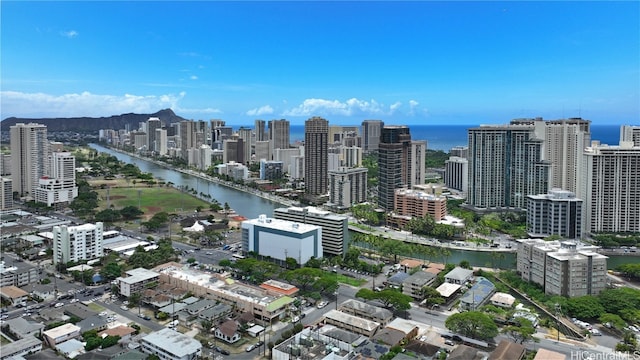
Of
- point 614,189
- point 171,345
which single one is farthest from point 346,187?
point 171,345

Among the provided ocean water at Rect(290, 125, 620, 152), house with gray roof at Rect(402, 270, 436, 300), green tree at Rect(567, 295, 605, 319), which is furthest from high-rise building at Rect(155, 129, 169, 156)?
green tree at Rect(567, 295, 605, 319)

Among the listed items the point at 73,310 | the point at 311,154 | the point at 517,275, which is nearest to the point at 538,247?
the point at 517,275

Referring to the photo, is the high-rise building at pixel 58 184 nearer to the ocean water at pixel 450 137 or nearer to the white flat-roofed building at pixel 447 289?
the white flat-roofed building at pixel 447 289

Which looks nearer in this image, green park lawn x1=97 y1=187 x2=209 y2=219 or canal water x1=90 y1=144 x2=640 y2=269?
canal water x1=90 y1=144 x2=640 y2=269

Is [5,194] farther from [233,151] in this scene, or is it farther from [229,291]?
[233,151]

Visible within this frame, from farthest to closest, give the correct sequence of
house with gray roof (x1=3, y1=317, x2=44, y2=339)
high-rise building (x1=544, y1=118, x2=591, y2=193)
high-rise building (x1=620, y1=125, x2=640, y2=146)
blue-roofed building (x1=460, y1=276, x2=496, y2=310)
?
high-rise building (x1=620, y1=125, x2=640, y2=146) < high-rise building (x1=544, y1=118, x2=591, y2=193) < blue-roofed building (x1=460, y1=276, x2=496, y2=310) < house with gray roof (x1=3, y1=317, x2=44, y2=339)

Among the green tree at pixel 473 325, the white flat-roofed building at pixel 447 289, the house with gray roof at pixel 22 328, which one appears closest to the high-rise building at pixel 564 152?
the white flat-roofed building at pixel 447 289

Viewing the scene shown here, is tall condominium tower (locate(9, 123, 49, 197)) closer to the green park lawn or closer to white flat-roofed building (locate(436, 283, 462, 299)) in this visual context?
the green park lawn
